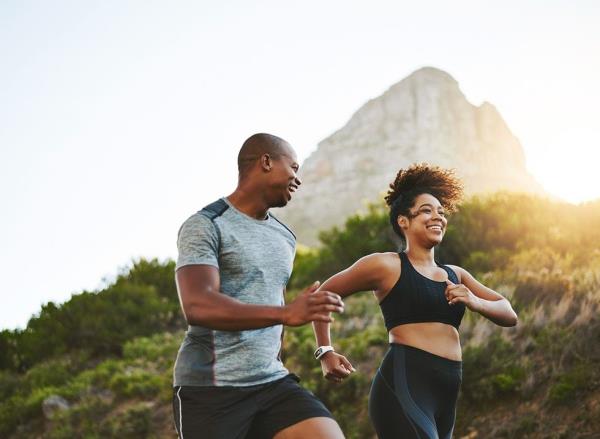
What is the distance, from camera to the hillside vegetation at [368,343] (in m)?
7.94

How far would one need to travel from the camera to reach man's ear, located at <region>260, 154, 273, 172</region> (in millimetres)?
3342

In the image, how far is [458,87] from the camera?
108062 millimetres

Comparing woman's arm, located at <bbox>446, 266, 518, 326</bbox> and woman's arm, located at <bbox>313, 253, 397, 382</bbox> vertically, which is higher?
woman's arm, located at <bbox>313, 253, 397, 382</bbox>

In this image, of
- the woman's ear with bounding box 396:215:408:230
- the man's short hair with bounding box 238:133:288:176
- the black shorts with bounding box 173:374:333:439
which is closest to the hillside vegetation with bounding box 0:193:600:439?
the woman's ear with bounding box 396:215:408:230

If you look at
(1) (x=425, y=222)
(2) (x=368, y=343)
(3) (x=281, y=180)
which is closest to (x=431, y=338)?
(1) (x=425, y=222)

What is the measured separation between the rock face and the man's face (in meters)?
80.3

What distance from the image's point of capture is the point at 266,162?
3.35 m

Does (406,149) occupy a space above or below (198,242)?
above

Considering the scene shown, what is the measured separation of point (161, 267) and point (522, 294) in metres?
12.5

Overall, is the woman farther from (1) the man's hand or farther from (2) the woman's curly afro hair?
(1) the man's hand

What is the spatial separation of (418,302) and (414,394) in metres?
0.49

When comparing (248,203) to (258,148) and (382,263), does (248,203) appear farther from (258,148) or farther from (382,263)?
(382,263)

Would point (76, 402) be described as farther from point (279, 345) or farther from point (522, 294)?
point (279, 345)

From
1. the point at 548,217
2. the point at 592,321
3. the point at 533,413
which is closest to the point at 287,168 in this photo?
the point at 533,413
